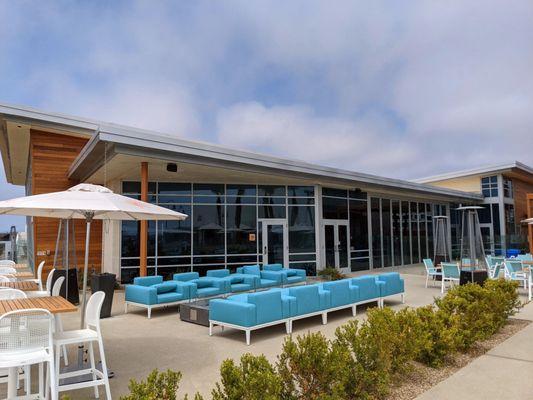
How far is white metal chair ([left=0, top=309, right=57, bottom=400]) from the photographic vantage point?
3.71 meters

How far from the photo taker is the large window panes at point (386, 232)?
67.9 feet

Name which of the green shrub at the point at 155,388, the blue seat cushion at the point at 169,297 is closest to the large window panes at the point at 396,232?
the blue seat cushion at the point at 169,297

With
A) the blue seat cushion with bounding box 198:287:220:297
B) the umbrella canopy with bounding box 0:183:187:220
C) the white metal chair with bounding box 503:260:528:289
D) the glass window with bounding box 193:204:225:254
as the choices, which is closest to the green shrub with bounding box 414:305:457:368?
the umbrella canopy with bounding box 0:183:187:220

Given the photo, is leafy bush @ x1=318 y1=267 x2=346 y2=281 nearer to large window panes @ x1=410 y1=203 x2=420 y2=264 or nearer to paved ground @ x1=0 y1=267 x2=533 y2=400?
paved ground @ x1=0 y1=267 x2=533 y2=400

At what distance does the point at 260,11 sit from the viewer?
10273 mm

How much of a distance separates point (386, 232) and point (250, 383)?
61.2ft

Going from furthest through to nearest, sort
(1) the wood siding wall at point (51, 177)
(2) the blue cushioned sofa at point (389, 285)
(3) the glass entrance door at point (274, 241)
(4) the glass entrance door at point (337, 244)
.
A: (4) the glass entrance door at point (337, 244) → (3) the glass entrance door at point (274, 241) → (1) the wood siding wall at point (51, 177) → (2) the blue cushioned sofa at point (389, 285)

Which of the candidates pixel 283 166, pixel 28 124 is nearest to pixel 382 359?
pixel 283 166

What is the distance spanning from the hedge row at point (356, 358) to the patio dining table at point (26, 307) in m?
1.60

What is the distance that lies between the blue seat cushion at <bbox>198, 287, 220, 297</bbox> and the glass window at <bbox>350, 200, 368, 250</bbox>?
966cm

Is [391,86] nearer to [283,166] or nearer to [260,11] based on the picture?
[283,166]

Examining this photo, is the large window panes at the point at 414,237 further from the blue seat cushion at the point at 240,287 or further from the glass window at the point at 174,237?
the blue seat cushion at the point at 240,287

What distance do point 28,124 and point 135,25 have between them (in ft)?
17.4

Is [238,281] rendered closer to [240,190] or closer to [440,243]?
[240,190]
